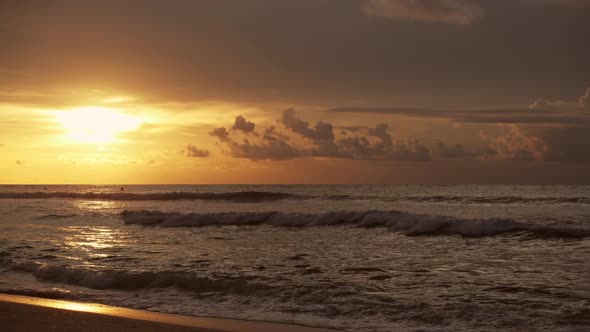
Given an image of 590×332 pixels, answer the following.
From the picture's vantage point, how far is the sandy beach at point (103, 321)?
7.74 m

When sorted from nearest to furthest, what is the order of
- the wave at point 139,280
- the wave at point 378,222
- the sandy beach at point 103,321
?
the sandy beach at point 103,321 < the wave at point 139,280 < the wave at point 378,222

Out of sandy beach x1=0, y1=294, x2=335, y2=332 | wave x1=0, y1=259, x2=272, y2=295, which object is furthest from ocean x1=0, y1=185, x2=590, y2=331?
sandy beach x1=0, y1=294, x2=335, y2=332

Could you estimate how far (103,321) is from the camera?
26.8 feet

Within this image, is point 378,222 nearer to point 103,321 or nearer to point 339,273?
point 339,273

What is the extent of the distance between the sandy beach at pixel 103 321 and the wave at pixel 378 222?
13622 millimetres

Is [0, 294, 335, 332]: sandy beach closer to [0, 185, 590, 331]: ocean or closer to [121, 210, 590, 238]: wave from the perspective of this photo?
[0, 185, 590, 331]: ocean

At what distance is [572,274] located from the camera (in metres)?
11.6

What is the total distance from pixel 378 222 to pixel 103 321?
60.6ft

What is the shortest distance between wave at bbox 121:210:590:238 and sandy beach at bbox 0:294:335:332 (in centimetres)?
1362

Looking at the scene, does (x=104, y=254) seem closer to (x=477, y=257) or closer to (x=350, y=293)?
(x=350, y=293)

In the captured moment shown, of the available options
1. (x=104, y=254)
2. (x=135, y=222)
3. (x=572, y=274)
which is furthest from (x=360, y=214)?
(x=572, y=274)

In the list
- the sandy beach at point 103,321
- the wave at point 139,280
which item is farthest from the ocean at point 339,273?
the sandy beach at point 103,321

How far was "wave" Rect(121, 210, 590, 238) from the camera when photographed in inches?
798

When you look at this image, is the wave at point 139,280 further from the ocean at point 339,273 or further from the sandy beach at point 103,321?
the sandy beach at point 103,321
